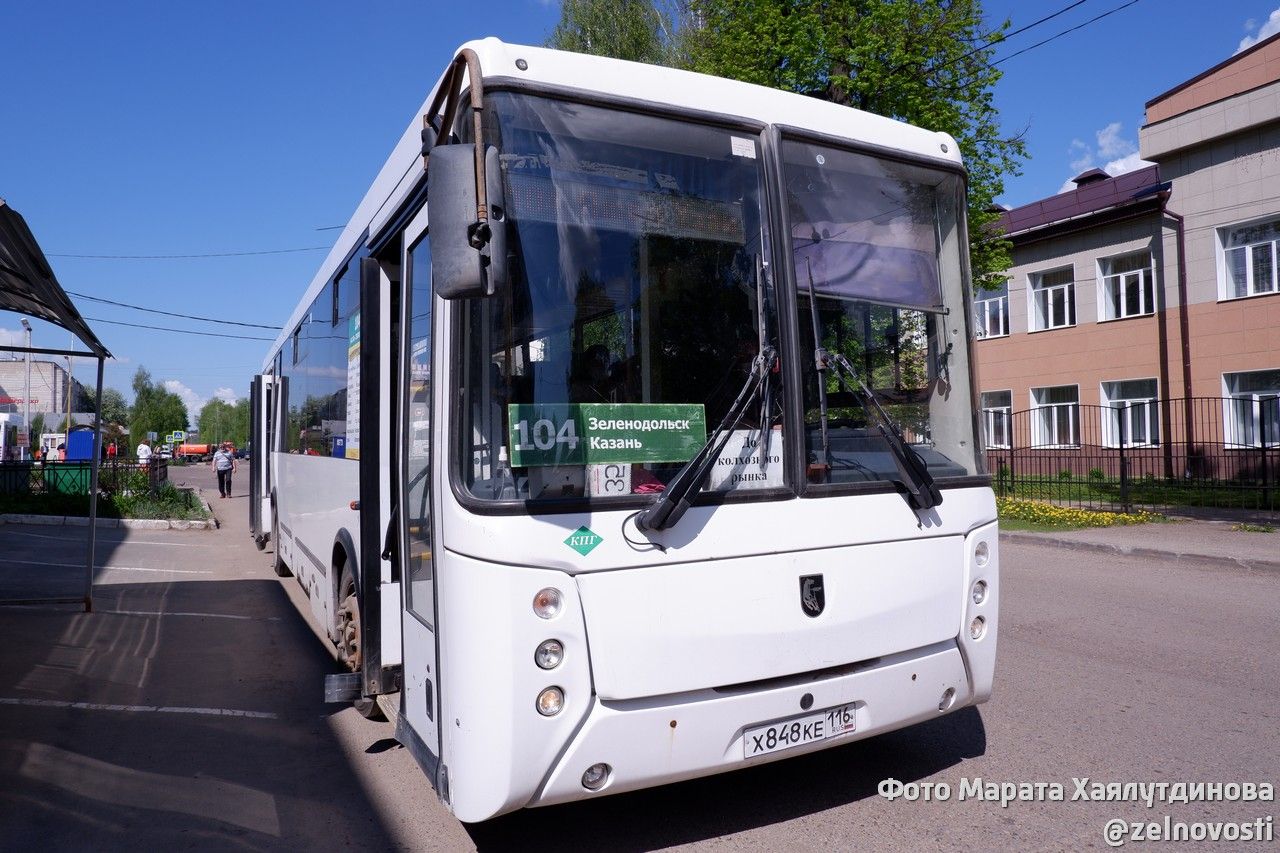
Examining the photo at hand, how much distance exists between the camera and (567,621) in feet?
10.8

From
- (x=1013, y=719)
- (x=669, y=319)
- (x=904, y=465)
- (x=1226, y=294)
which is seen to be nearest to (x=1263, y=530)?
(x=1226, y=294)

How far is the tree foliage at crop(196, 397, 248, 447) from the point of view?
127000 millimetres

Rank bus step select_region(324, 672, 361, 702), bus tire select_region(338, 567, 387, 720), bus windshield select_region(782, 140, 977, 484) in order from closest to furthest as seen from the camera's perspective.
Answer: bus windshield select_region(782, 140, 977, 484) → bus step select_region(324, 672, 361, 702) → bus tire select_region(338, 567, 387, 720)

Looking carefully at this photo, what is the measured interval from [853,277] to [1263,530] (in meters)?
13.5

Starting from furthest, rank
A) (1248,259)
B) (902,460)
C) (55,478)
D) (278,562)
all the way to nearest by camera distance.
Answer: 1. (1248,259)
2. (55,478)
3. (278,562)
4. (902,460)

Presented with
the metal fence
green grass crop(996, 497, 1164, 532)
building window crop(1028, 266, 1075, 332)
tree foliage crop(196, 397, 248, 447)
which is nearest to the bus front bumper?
the metal fence

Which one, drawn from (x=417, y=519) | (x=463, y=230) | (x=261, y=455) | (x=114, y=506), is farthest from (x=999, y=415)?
(x=463, y=230)

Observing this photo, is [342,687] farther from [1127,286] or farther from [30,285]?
[1127,286]

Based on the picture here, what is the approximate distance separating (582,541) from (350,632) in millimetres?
3081

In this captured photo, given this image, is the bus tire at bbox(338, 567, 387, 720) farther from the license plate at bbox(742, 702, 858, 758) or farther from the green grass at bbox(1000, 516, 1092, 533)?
the green grass at bbox(1000, 516, 1092, 533)

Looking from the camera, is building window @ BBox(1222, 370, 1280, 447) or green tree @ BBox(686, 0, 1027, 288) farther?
building window @ BBox(1222, 370, 1280, 447)

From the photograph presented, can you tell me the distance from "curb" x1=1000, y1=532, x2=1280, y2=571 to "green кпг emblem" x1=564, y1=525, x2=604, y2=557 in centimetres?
1114

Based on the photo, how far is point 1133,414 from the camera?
24750mm

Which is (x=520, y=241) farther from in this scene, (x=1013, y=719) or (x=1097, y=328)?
(x=1097, y=328)
